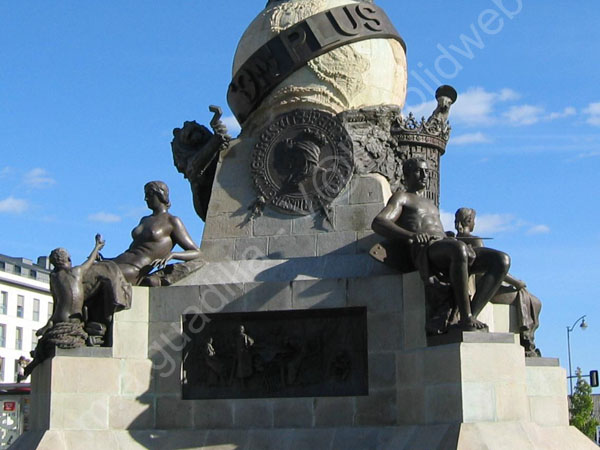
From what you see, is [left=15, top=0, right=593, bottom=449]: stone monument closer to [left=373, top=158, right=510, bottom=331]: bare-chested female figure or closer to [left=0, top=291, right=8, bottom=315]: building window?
[left=373, top=158, right=510, bottom=331]: bare-chested female figure

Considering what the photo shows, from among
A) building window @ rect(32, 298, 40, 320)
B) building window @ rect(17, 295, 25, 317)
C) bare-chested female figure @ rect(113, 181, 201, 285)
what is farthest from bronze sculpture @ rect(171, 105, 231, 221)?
building window @ rect(32, 298, 40, 320)

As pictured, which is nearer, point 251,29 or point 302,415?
point 302,415

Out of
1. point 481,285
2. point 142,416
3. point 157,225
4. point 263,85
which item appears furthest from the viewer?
point 263,85

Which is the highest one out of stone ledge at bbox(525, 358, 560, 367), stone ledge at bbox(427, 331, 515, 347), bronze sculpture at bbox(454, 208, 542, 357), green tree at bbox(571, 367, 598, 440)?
bronze sculpture at bbox(454, 208, 542, 357)

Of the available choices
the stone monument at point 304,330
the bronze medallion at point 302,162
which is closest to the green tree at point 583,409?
the stone monument at point 304,330

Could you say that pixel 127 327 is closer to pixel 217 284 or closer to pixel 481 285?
pixel 217 284

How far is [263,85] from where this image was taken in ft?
56.3

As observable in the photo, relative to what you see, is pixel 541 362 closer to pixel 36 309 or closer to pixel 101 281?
pixel 101 281

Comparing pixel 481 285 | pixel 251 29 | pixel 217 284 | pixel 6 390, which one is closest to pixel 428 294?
pixel 481 285

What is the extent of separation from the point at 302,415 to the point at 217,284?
2224 millimetres

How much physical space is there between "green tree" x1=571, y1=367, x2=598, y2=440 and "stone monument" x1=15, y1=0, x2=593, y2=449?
23.0 m

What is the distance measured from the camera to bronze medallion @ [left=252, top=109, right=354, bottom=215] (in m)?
16.0

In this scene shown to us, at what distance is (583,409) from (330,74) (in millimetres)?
24991

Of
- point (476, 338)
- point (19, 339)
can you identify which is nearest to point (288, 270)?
point (476, 338)
